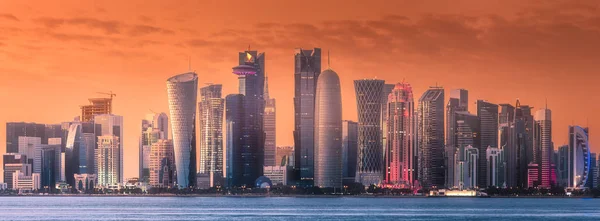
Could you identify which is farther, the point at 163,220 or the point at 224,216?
the point at 224,216

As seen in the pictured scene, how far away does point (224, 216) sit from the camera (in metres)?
174

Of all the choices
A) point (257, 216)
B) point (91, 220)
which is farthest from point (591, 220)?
point (91, 220)

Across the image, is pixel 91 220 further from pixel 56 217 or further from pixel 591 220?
pixel 591 220

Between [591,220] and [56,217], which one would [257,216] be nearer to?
[56,217]

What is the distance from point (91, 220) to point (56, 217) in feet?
52.7

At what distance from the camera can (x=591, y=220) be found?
165 m

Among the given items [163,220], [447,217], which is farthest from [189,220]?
[447,217]

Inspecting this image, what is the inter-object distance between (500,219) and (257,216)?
118 feet

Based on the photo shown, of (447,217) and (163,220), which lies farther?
(447,217)

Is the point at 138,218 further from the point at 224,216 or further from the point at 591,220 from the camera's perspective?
the point at 591,220

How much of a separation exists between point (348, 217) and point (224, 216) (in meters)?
18.9

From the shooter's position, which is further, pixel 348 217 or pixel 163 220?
pixel 348 217

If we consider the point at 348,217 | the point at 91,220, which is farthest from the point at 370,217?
the point at 91,220

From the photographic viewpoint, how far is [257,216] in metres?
172
